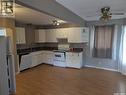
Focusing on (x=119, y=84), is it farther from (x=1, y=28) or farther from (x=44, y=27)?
(x=44, y=27)

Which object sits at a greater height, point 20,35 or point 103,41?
point 20,35

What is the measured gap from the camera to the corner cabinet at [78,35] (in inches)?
238

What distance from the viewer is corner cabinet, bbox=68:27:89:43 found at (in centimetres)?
605

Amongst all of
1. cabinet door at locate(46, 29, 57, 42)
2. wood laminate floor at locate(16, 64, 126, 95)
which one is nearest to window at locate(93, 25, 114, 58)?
wood laminate floor at locate(16, 64, 126, 95)

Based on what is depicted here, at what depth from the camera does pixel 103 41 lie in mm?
5879

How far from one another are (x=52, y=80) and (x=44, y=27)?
13.1 feet

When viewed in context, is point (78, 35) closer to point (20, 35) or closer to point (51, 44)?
point (51, 44)

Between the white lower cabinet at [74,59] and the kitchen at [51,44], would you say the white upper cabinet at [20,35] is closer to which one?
the kitchen at [51,44]

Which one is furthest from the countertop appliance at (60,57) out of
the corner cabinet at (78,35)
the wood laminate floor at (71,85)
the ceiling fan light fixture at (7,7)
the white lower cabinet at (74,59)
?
the ceiling fan light fixture at (7,7)

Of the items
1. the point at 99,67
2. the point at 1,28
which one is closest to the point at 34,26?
the point at 1,28

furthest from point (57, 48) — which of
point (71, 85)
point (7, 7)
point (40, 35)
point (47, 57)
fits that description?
point (7, 7)

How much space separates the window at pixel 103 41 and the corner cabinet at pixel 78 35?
0.51 m

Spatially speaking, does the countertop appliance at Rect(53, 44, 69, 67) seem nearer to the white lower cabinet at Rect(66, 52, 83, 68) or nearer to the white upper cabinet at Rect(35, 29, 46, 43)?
the white lower cabinet at Rect(66, 52, 83, 68)

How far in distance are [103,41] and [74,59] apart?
67.9 inches
